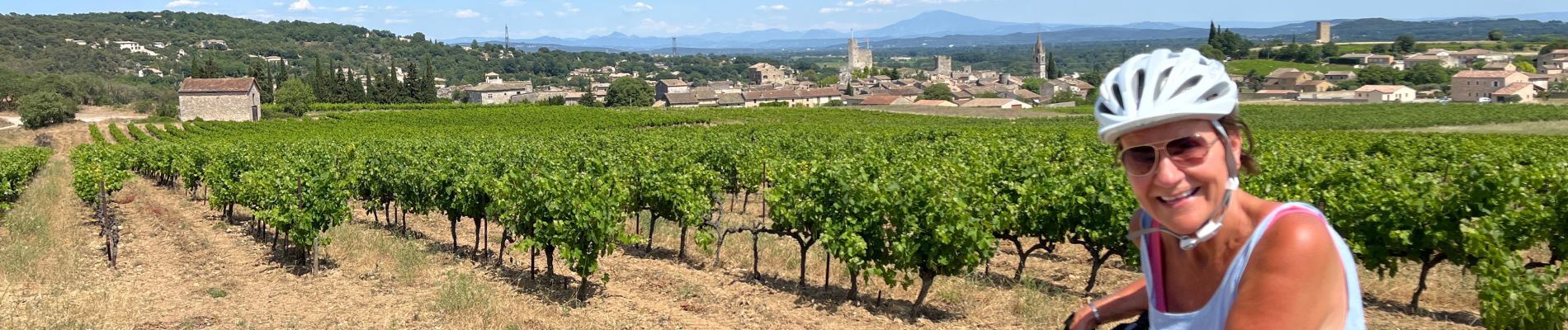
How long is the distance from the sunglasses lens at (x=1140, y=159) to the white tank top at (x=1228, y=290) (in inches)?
10.6

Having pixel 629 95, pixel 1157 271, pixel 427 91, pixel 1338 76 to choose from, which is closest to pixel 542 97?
pixel 629 95

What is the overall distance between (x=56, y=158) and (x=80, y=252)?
1706 inches

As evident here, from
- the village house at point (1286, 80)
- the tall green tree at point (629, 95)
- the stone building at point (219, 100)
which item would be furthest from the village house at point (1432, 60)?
the stone building at point (219, 100)

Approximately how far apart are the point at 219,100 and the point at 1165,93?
85.7 m

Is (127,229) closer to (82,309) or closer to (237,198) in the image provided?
(237,198)

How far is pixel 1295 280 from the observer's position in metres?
1.95

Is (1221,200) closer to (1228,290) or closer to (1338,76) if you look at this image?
(1228,290)

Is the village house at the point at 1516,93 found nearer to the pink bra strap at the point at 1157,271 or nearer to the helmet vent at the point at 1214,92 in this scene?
the pink bra strap at the point at 1157,271

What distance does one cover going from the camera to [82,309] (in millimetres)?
10953

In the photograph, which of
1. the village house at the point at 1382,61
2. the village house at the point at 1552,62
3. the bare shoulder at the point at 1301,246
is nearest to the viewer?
the bare shoulder at the point at 1301,246

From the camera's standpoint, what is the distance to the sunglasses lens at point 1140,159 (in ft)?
7.17

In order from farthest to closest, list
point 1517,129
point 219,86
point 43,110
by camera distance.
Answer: point 219,86 → point 43,110 → point 1517,129

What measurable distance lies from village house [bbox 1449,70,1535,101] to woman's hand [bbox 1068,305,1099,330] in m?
120

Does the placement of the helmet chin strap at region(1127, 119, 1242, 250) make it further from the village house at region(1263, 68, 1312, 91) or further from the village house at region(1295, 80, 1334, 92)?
the village house at region(1263, 68, 1312, 91)
